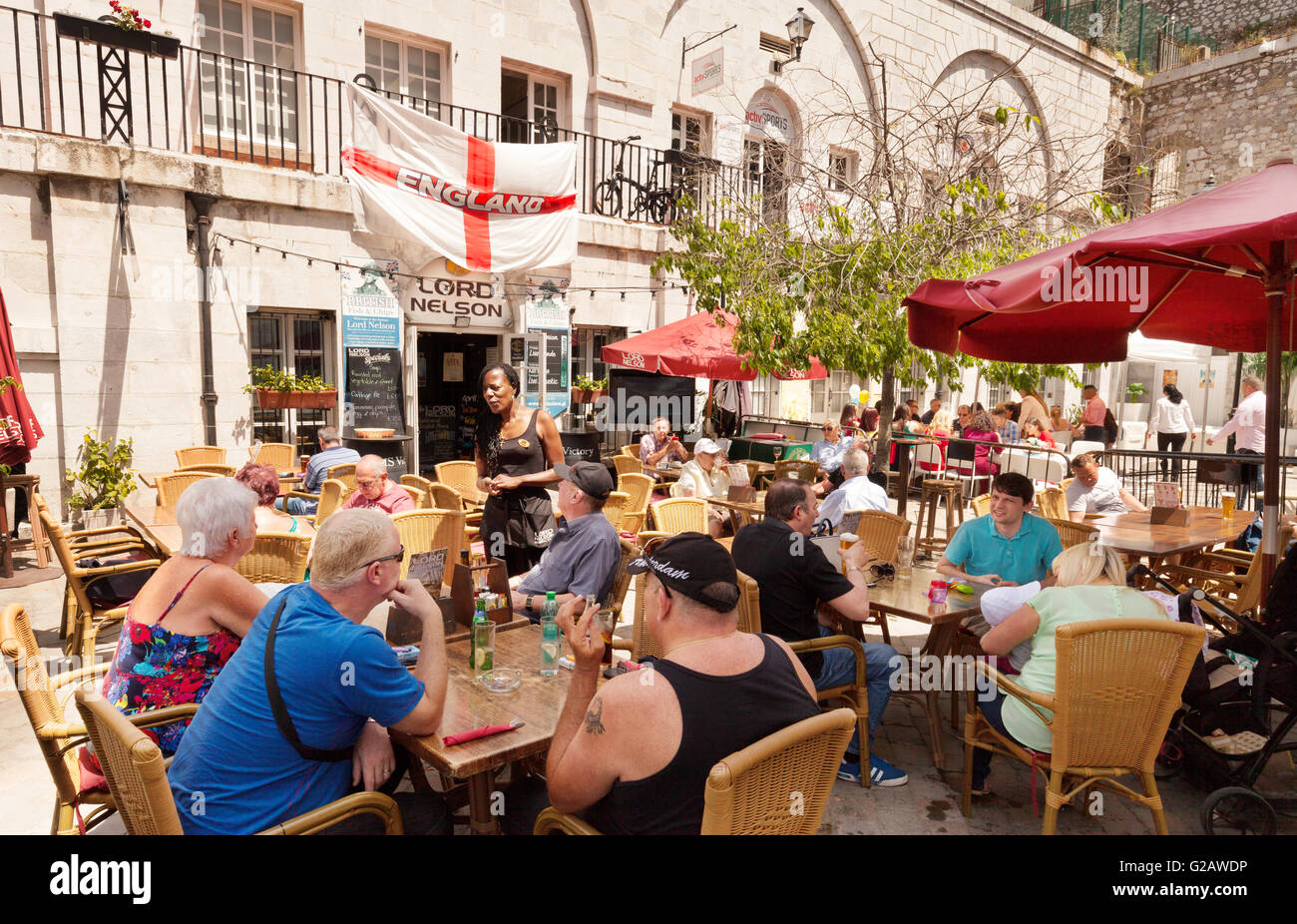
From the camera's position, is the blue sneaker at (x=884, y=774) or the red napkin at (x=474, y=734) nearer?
the red napkin at (x=474, y=734)

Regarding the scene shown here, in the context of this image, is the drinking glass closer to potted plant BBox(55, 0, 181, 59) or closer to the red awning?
the red awning

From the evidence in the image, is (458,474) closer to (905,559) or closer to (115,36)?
(905,559)

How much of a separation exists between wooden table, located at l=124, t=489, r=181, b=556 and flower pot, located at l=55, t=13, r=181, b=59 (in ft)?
15.4

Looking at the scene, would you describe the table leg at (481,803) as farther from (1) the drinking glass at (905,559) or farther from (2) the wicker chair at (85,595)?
(2) the wicker chair at (85,595)

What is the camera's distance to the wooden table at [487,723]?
7.64ft

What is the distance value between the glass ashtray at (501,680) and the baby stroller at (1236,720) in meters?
2.77

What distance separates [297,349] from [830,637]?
861cm

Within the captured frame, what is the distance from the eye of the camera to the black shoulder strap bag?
213 cm

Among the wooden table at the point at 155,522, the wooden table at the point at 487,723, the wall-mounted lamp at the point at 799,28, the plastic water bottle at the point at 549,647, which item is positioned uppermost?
the wall-mounted lamp at the point at 799,28

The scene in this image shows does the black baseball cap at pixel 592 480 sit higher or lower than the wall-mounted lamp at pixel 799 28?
lower

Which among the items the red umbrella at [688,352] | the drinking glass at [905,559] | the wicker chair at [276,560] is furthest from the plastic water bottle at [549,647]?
the red umbrella at [688,352]

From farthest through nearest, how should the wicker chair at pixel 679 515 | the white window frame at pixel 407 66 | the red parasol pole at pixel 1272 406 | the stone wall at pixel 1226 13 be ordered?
1. the stone wall at pixel 1226 13
2. the white window frame at pixel 407 66
3. the wicker chair at pixel 679 515
4. the red parasol pole at pixel 1272 406

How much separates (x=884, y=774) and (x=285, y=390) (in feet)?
26.6

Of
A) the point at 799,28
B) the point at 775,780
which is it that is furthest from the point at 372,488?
the point at 799,28
